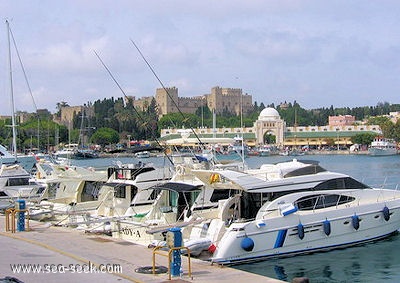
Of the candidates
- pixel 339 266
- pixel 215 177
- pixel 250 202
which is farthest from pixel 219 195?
pixel 339 266

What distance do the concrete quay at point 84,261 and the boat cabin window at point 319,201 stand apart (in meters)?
6.28

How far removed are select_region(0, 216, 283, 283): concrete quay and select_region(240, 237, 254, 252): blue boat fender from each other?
3.31m

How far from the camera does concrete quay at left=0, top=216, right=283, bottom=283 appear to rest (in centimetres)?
1457

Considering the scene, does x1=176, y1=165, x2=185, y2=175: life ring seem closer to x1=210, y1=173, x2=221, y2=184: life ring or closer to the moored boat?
x1=210, y1=173, x2=221, y2=184: life ring

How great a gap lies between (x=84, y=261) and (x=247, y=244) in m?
5.85

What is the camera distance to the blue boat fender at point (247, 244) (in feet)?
66.6

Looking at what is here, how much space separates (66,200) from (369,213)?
14.0 metres

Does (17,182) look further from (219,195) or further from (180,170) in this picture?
(219,195)

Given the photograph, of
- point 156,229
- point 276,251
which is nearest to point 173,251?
point 156,229

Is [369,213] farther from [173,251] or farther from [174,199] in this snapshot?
[173,251]

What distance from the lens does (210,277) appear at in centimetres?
1481

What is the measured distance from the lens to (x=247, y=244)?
20.4 meters

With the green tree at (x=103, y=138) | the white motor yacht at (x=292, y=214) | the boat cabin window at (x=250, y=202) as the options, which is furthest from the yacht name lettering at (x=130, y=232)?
the green tree at (x=103, y=138)

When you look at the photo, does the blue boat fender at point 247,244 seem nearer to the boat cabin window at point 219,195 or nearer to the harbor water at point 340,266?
the harbor water at point 340,266
